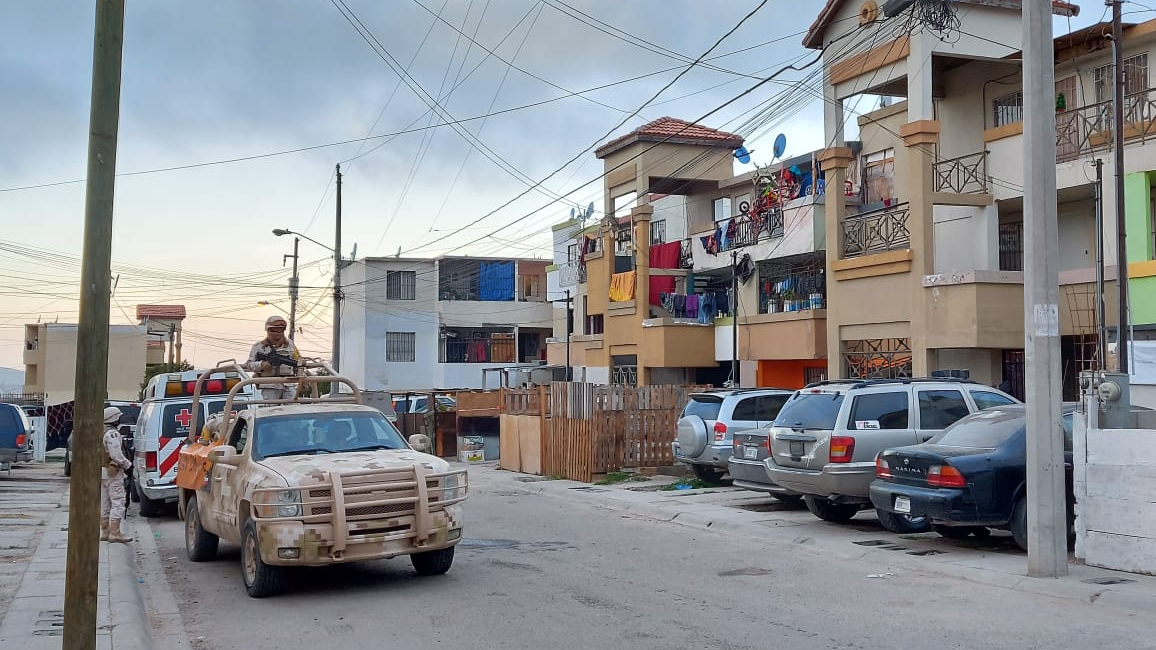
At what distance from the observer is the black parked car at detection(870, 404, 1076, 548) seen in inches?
443

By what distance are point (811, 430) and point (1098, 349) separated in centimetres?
897

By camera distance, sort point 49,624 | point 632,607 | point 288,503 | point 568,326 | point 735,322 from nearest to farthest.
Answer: point 49,624 < point 632,607 < point 288,503 < point 735,322 < point 568,326

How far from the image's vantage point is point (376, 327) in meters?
59.4

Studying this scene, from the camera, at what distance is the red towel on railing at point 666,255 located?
116 feet

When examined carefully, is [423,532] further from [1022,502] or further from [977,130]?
[977,130]

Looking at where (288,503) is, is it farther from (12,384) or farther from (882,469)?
(12,384)

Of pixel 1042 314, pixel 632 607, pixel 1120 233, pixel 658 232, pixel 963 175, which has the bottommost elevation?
pixel 632 607

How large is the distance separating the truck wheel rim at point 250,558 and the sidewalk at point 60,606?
964 mm

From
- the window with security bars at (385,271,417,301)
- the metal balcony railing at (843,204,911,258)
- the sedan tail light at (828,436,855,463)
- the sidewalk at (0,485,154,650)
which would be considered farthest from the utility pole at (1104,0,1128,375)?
the window with security bars at (385,271,417,301)

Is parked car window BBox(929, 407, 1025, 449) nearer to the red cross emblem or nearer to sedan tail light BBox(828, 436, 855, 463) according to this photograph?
sedan tail light BBox(828, 436, 855, 463)

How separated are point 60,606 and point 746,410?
12.4 meters

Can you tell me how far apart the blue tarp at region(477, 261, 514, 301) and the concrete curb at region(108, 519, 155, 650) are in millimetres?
47167

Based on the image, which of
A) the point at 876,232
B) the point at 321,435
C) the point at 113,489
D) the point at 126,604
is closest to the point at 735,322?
the point at 876,232

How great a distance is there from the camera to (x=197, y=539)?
1247cm
